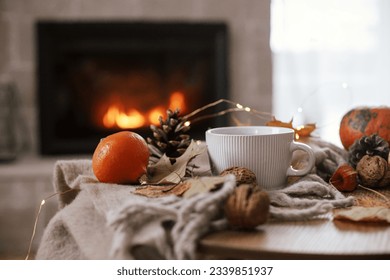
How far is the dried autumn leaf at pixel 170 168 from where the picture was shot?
640 mm

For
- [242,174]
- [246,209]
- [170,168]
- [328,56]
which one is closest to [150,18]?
[328,56]

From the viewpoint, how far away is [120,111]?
6.64ft

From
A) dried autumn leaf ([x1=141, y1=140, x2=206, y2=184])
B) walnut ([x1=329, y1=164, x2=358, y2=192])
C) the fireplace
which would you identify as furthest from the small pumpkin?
the fireplace

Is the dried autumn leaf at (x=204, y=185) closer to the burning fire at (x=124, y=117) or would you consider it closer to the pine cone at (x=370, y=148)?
the pine cone at (x=370, y=148)

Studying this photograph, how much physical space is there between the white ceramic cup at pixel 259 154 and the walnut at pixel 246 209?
129 millimetres

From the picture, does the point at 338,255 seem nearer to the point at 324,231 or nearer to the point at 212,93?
the point at 324,231

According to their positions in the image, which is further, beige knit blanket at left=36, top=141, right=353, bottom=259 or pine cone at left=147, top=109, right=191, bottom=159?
pine cone at left=147, top=109, right=191, bottom=159

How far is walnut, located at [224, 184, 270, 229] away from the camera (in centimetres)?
47

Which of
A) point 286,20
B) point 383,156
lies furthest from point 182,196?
point 286,20

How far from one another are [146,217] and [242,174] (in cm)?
15

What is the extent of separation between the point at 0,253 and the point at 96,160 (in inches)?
51.4

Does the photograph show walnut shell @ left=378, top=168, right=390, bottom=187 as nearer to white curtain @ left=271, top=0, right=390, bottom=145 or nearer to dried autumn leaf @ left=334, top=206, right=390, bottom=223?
dried autumn leaf @ left=334, top=206, right=390, bottom=223

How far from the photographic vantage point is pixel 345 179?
65 centimetres

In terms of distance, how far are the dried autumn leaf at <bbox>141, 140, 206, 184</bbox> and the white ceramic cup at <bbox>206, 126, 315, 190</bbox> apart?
40 millimetres
